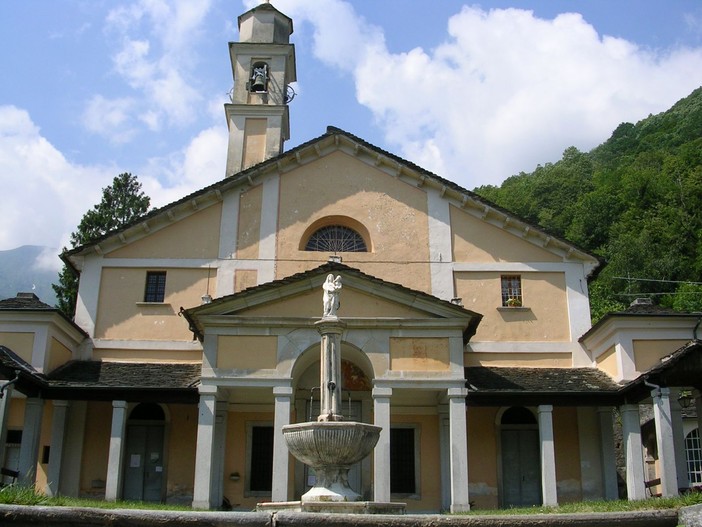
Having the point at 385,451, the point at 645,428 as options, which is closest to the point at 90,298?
the point at 385,451

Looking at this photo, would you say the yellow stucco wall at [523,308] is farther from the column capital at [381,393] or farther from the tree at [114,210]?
the tree at [114,210]

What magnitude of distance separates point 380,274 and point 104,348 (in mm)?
8844

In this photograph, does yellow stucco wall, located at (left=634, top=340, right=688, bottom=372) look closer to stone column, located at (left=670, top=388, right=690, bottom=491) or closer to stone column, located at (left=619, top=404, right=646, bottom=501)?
stone column, located at (left=619, top=404, right=646, bottom=501)

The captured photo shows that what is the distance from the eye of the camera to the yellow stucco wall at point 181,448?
2242cm

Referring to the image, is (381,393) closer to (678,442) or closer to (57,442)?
(678,442)

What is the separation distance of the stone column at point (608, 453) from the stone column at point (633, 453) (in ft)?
4.41

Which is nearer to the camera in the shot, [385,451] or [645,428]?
[385,451]

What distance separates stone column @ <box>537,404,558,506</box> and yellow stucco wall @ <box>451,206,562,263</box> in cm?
549

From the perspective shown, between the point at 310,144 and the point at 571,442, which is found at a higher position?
the point at 310,144

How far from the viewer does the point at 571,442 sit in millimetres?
22891

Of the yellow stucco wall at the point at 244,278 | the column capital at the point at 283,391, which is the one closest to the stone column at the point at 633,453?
the column capital at the point at 283,391

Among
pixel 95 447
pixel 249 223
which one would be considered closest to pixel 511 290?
pixel 249 223

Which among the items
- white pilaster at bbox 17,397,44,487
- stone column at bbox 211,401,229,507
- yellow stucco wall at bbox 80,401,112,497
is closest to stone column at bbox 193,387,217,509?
stone column at bbox 211,401,229,507

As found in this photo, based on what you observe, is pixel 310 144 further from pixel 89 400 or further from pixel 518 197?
pixel 518 197
